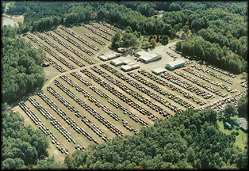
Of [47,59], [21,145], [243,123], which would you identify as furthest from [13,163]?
[47,59]

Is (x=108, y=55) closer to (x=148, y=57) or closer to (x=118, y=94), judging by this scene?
(x=148, y=57)

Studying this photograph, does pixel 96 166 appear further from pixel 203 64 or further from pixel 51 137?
pixel 203 64

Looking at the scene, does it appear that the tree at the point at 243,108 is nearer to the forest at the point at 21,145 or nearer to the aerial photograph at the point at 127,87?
the aerial photograph at the point at 127,87

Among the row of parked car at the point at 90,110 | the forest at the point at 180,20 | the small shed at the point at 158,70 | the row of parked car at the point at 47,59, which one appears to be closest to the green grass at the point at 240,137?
the row of parked car at the point at 90,110

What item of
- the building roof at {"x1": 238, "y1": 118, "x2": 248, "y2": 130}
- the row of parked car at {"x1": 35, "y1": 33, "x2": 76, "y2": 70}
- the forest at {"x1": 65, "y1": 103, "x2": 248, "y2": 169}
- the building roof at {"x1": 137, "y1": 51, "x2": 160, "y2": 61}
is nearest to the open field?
the row of parked car at {"x1": 35, "y1": 33, "x2": 76, "y2": 70}

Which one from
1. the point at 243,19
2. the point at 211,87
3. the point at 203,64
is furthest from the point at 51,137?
the point at 243,19

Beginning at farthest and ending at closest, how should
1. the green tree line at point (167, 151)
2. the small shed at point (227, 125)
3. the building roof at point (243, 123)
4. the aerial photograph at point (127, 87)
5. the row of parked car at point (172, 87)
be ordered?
the row of parked car at point (172, 87) → the small shed at point (227, 125) → the building roof at point (243, 123) → the aerial photograph at point (127, 87) → the green tree line at point (167, 151)
